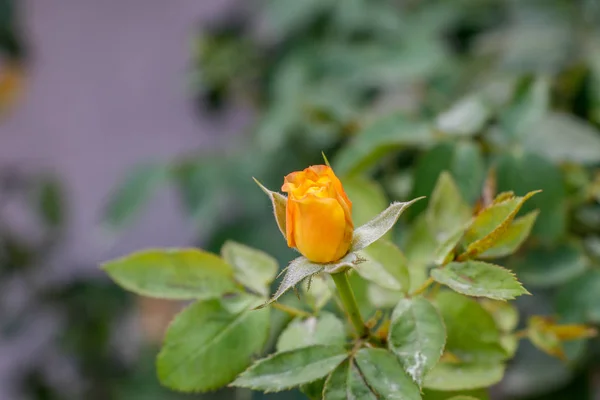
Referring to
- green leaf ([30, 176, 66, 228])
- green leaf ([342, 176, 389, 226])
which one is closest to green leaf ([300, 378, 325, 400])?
green leaf ([342, 176, 389, 226])

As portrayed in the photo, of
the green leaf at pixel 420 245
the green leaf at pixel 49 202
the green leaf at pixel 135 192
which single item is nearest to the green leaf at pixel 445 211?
the green leaf at pixel 420 245

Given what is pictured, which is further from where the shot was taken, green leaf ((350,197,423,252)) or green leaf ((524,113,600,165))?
green leaf ((524,113,600,165))

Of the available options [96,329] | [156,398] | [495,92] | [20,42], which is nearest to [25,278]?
[96,329]

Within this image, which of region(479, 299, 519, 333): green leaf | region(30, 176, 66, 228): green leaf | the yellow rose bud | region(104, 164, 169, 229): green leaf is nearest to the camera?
the yellow rose bud

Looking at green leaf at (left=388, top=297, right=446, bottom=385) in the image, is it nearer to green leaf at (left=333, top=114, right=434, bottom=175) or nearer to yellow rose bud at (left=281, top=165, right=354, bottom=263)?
yellow rose bud at (left=281, top=165, right=354, bottom=263)

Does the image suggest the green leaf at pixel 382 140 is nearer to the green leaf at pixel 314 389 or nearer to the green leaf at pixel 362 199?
the green leaf at pixel 362 199

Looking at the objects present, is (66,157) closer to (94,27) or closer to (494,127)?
(94,27)
